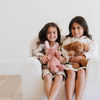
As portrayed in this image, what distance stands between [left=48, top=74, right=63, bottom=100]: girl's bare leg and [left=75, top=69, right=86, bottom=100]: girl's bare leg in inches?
5.9

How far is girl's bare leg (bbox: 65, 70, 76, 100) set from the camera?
40.6 inches

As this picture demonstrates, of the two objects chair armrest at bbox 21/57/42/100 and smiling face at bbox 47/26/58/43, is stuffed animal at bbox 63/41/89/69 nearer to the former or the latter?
smiling face at bbox 47/26/58/43

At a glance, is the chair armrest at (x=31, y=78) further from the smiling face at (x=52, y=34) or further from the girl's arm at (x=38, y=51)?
the smiling face at (x=52, y=34)

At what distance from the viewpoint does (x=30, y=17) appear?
1.97 m

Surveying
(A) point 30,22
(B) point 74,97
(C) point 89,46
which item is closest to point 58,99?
(B) point 74,97

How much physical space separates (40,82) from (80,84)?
0.35 meters


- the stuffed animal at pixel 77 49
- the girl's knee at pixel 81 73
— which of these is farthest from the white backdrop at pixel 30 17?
the girl's knee at pixel 81 73

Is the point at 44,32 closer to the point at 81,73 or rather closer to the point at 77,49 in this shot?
the point at 77,49

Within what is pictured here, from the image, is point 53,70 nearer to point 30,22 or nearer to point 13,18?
point 30,22

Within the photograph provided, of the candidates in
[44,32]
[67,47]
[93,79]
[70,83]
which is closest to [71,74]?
[70,83]

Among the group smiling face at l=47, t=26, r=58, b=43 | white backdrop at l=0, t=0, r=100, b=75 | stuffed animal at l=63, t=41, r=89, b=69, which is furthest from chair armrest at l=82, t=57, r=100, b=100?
white backdrop at l=0, t=0, r=100, b=75

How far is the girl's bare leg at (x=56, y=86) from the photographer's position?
1005mm

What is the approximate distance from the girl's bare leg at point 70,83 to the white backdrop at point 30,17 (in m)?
1.00

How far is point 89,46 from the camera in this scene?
1343 millimetres
